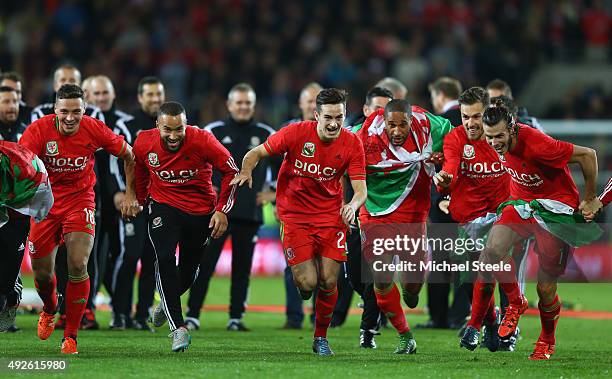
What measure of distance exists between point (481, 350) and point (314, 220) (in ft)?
6.53

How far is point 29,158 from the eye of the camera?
30.3 ft

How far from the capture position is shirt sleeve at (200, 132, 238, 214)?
32.6ft

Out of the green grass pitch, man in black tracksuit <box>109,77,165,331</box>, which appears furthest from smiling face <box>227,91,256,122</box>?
Answer: the green grass pitch

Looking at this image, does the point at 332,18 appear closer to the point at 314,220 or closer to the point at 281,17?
the point at 281,17

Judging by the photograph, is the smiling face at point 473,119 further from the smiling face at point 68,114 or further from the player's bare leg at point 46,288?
the player's bare leg at point 46,288

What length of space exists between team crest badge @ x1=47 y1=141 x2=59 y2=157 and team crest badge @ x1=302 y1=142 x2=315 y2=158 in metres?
2.09

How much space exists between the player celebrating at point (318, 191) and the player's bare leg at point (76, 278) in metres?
1.35

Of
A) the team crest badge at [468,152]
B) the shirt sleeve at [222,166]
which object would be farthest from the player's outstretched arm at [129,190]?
the team crest badge at [468,152]

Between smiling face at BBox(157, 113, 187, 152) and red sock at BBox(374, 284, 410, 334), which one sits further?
red sock at BBox(374, 284, 410, 334)

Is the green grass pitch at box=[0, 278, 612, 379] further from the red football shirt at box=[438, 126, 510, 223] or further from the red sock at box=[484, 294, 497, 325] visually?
the red football shirt at box=[438, 126, 510, 223]

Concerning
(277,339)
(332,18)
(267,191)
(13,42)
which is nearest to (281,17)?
(332,18)

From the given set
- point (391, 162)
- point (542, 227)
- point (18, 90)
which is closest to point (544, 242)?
point (542, 227)

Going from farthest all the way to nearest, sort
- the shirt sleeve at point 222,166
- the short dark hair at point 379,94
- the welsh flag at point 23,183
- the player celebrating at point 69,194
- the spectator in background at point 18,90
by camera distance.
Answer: the spectator in background at point 18,90 < the short dark hair at point 379,94 < the shirt sleeve at point 222,166 < the player celebrating at point 69,194 < the welsh flag at point 23,183

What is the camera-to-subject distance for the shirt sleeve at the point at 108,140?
32.9 ft
